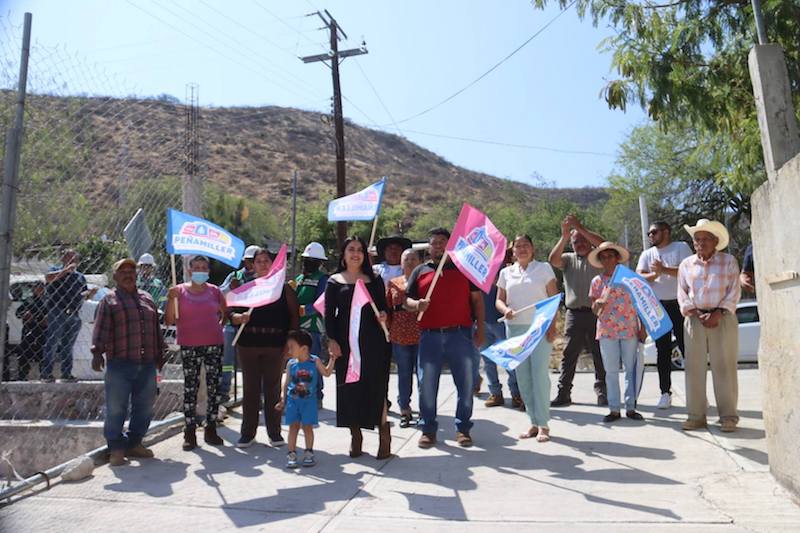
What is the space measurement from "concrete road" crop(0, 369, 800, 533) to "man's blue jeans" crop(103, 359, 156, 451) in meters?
0.29

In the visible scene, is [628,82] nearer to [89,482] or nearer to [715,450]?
[715,450]

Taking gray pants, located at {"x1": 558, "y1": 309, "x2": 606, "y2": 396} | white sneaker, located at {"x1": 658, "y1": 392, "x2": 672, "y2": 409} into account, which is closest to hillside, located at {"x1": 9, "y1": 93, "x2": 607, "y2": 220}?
gray pants, located at {"x1": 558, "y1": 309, "x2": 606, "y2": 396}

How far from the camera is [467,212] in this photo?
19.9ft

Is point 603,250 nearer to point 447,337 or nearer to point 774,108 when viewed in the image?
point 447,337

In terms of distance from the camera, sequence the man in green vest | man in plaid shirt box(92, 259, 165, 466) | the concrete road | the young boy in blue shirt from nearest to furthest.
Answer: the concrete road, the young boy in blue shirt, man in plaid shirt box(92, 259, 165, 466), the man in green vest

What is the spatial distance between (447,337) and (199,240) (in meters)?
2.52

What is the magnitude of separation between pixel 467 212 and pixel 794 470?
3.06 meters

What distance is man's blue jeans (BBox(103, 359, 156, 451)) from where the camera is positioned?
604 cm

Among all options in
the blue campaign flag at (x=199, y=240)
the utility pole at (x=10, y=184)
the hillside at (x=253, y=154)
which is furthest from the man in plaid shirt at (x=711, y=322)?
the utility pole at (x=10, y=184)

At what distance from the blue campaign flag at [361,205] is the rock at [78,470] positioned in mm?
3343

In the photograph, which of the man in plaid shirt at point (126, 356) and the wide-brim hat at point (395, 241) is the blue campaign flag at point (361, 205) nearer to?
the wide-brim hat at point (395, 241)

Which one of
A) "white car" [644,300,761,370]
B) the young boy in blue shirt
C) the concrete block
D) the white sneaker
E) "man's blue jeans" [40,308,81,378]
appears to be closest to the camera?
the concrete block

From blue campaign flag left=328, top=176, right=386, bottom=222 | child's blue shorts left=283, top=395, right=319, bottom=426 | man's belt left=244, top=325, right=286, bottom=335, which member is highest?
blue campaign flag left=328, top=176, right=386, bottom=222

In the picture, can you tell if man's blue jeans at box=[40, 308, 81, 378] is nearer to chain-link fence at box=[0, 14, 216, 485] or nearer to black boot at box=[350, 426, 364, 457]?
chain-link fence at box=[0, 14, 216, 485]
